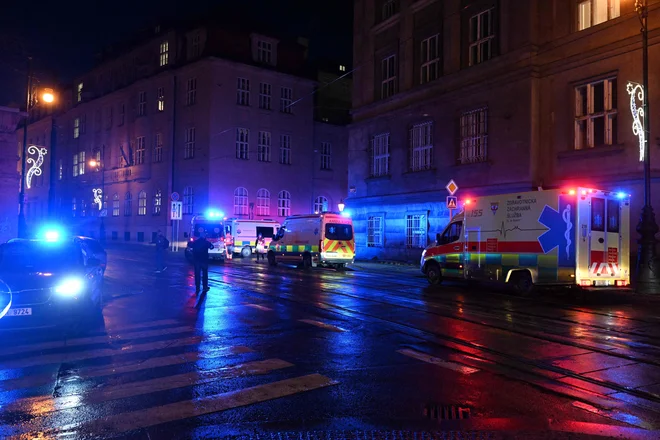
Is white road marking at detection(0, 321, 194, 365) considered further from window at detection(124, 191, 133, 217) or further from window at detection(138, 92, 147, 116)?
window at detection(124, 191, 133, 217)

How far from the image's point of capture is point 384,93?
33062mm

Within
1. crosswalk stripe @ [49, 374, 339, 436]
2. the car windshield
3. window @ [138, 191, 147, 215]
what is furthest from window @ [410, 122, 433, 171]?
window @ [138, 191, 147, 215]

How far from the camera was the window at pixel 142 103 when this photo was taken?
163 feet

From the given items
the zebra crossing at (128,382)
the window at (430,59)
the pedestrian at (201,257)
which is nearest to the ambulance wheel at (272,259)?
the window at (430,59)

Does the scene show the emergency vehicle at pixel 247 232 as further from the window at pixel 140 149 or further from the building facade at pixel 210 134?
the window at pixel 140 149

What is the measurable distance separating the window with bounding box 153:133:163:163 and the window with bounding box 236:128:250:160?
7.75 m

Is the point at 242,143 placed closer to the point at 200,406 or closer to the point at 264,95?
the point at 264,95

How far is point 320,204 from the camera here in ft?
166

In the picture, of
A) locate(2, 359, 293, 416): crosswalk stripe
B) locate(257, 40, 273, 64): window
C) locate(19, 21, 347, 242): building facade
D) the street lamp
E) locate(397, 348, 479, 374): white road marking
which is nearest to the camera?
locate(2, 359, 293, 416): crosswalk stripe

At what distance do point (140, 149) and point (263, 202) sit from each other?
1341 cm

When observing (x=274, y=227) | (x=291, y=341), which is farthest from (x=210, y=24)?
(x=291, y=341)

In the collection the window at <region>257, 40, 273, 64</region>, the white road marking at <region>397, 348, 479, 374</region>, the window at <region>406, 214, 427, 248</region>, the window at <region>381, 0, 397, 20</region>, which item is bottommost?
the white road marking at <region>397, 348, 479, 374</region>

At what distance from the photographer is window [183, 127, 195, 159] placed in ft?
146

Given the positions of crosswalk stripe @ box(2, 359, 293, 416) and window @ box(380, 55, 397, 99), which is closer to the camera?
crosswalk stripe @ box(2, 359, 293, 416)
